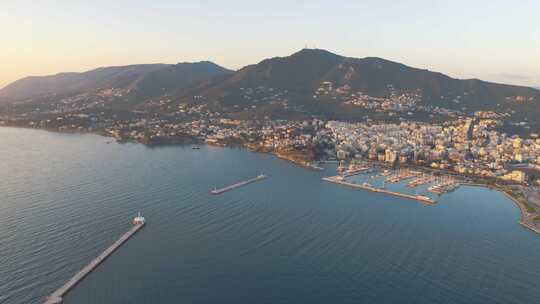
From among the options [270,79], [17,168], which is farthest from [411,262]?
[270,79]

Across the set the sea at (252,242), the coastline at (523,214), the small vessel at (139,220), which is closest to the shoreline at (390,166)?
the coastline at (523,214)

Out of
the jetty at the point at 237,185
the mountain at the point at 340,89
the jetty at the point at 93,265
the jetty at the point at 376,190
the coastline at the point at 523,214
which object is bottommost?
the coastline at the point at 523,214

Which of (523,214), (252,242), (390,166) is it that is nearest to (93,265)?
(252,242)

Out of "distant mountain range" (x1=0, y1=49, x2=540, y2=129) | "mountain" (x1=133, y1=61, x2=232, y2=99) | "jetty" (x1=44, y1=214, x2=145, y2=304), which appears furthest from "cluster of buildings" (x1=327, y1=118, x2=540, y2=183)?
"mountain" (x1=133, y1=61, x2=232, y2=99)

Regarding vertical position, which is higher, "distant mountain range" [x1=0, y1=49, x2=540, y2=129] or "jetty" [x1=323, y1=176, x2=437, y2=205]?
"distant mountain range" [x1=0, y1=49, x2=540, y2=129]

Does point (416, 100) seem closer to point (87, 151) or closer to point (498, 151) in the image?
point (498, 151)


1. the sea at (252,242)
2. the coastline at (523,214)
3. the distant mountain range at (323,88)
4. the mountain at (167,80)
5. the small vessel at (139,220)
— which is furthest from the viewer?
the mountain at (167,80)

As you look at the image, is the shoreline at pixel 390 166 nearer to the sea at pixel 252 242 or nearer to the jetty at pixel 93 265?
the sea at pixel 252 242

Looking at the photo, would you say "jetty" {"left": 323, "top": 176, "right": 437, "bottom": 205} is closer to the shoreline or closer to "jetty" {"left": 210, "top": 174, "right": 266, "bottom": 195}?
the shoreline
